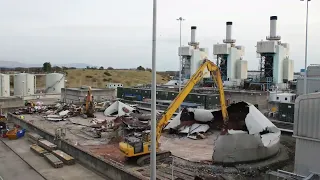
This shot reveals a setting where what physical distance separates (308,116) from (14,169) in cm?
1755

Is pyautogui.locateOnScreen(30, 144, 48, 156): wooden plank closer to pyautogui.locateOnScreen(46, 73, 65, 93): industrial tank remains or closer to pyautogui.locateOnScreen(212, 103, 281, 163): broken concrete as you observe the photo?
pyautogui.locateOnScreen(212, 103, 281, 163): broken concrete

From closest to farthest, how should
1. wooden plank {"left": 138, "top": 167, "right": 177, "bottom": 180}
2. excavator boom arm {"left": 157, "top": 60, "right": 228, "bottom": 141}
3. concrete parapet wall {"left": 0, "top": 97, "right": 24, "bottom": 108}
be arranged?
wooden plank {"left": 138, "top": 167, "right": 177, "bottom": 180}, excavator boom arm {"left": 157, "top": 60, "right": 228, "bottom": 141}, concrete parapet wall {"left": 0, "top": 97, "right": 24, "bottom": 108}

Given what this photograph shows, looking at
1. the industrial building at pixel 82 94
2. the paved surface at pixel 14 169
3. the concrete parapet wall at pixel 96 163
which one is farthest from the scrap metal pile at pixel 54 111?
the paved surface at pixel 14 169

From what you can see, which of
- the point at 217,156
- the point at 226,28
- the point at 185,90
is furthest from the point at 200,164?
the point at 226,28

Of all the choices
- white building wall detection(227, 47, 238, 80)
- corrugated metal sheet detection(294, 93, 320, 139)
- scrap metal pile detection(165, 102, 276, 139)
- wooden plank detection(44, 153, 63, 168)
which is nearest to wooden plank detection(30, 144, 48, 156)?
wooden plank detection(44, 153, 63, 168)

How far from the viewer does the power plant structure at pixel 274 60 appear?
5647 centimetres

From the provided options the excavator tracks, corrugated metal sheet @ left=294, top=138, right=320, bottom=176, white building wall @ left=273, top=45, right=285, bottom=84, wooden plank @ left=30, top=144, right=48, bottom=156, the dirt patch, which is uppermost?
white building wall @ left=273, top=45, right=285, bottom=84

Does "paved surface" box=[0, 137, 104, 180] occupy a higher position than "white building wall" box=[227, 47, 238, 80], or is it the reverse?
"white building wall" box=[227, 47, 238, 80]

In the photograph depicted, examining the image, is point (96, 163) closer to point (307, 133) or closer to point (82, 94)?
point (307, 133)

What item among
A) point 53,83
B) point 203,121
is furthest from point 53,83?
point 203,121

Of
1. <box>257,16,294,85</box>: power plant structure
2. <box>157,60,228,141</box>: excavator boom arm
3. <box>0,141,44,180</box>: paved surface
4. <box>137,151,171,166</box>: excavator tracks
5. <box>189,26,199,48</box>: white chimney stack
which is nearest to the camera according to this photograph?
<box>0,141,44,180</box>: paved surface

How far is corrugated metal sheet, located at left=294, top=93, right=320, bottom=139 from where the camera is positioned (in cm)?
1341

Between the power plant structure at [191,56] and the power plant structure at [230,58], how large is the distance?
5311mm

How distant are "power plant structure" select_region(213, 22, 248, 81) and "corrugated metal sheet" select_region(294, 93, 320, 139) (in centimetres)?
5198
